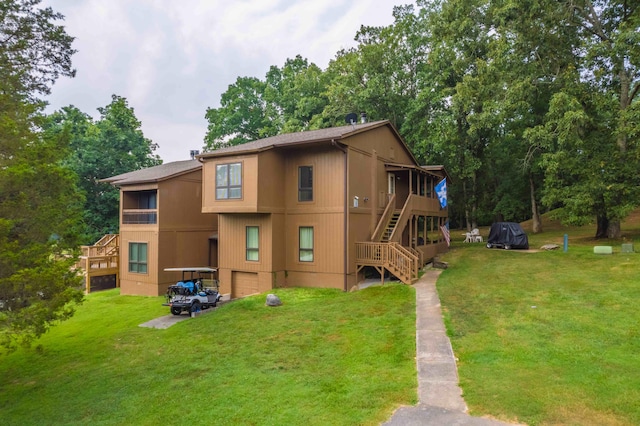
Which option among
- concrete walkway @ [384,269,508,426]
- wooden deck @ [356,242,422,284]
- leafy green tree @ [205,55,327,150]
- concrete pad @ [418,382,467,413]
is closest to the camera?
concrete walkway @ [384,269,508,426]

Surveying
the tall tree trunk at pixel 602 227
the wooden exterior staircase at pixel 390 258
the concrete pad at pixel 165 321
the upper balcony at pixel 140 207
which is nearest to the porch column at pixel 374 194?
the wooden exterior staircase at pixel 390 258

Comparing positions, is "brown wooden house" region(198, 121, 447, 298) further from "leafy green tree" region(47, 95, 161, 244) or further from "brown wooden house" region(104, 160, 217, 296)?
"leafy green tree" region(47, 95, 161, 244)

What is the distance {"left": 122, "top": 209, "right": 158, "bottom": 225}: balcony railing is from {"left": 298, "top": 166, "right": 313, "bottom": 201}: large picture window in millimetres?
8290

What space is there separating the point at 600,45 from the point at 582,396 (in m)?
21.6

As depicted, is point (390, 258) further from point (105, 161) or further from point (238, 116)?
point (238, 116)

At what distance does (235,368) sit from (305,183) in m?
9.39

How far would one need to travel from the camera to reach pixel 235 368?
323 inches

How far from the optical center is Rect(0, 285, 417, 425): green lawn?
634 cm

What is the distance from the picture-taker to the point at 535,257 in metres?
18.5

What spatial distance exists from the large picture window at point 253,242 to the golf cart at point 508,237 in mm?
15458

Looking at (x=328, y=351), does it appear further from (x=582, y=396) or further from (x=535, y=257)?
(x=535, y=257)

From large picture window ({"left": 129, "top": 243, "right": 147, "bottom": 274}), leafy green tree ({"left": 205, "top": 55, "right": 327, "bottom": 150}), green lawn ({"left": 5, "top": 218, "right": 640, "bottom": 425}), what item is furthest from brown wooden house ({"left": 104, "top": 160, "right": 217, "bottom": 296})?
leafy green tree ({"left": 205, "top": 55, "right": 327, "bottom": 150})

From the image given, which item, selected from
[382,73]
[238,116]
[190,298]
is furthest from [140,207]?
[238,116]

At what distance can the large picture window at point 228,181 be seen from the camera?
1552 centimetres
